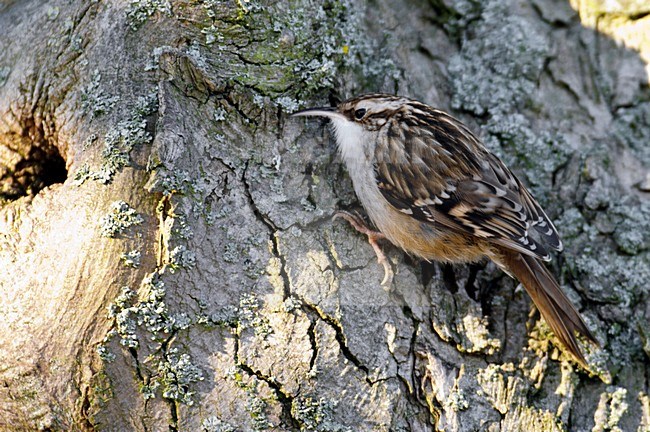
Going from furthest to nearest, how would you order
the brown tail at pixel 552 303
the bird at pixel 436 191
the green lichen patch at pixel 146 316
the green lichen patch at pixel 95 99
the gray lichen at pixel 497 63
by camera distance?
1. the gray lichen at pixel 497 63
2. the bird at pixel 436 191
3. the brown tail at pixel 552 303
4. the green lichen patch at pixel 95 99
5. the green lichen patch at pixel 146 316

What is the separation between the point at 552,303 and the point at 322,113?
1012 mm

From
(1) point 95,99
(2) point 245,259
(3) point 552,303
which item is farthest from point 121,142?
(3) point 552,303

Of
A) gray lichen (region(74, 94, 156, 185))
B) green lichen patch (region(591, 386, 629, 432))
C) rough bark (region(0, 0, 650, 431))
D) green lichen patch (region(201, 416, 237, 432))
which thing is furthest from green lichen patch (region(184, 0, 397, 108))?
green lichen patch (region(591, 386, 629, 432))

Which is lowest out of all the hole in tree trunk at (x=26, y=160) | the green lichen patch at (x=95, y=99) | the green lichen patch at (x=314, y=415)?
the green lichen patch at (x=314, y=415)

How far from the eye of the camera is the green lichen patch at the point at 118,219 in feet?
6.11

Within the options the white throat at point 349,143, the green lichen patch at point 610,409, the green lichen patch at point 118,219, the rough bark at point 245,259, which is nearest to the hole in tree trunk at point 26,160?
the rough bark at point 245,259

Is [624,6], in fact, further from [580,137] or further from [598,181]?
[598,181]

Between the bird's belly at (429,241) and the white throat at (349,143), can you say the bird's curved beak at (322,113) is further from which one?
the bird's belly at (429,241)

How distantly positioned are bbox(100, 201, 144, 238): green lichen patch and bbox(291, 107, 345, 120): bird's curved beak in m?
0.64

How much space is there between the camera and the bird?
223 cm

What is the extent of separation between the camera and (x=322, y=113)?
87.2 inches

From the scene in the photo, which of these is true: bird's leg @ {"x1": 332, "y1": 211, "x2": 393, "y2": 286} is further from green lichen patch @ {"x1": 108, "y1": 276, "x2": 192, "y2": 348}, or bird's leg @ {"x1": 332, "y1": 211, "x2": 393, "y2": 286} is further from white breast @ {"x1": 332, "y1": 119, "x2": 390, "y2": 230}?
green lichen patch @ {"x1": 108, "y1": 276, "x2": 192, "y2": 348}

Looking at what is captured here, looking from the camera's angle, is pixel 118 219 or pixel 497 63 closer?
pixel 118 219

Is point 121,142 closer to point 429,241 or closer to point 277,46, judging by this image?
point 277,46
